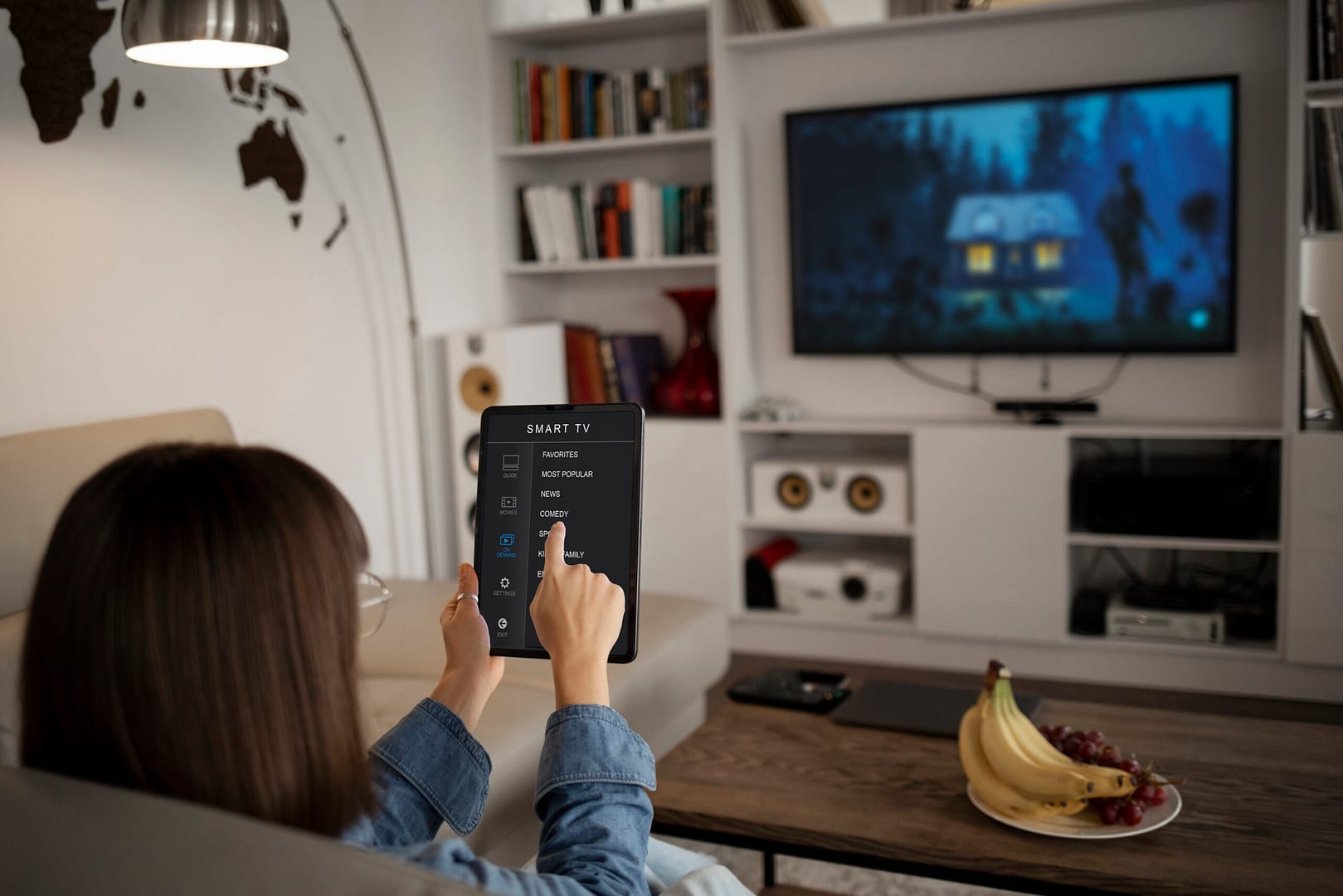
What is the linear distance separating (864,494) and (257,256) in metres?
1.89

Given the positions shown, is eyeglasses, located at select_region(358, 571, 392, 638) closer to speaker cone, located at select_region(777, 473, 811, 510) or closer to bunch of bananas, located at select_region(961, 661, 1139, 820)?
bunch of bananas, located at select_region(961, 661, 1139, 820)

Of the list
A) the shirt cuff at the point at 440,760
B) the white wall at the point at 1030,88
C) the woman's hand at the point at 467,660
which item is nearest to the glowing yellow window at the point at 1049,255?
the white wall at the point at 1030,88

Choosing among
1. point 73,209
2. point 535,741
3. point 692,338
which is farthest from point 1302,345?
point 73,209

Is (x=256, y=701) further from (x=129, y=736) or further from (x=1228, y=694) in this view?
(x=1228, y=694)

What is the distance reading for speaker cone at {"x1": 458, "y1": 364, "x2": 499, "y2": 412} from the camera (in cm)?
357

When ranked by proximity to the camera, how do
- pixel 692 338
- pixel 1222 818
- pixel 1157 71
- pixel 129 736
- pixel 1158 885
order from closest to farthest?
pixel 129 736 → pixel 1158 885 → pixel 1222 818 → pixel 1157 71 → pixel 692 338

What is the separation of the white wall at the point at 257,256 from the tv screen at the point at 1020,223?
1184mm

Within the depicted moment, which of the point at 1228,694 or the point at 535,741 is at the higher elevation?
the point at 535,741

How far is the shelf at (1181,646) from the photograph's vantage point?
3211 millimetres

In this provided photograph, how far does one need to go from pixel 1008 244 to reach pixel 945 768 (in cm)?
206

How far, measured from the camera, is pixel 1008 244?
3510 millimetres

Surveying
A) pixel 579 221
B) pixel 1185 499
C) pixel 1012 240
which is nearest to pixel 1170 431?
pixel 1185 499

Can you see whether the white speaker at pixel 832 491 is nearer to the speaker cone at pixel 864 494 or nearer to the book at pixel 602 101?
the speaker cone at pixel 864 494

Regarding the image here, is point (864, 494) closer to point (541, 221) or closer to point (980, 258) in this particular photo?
point (980, 258)
